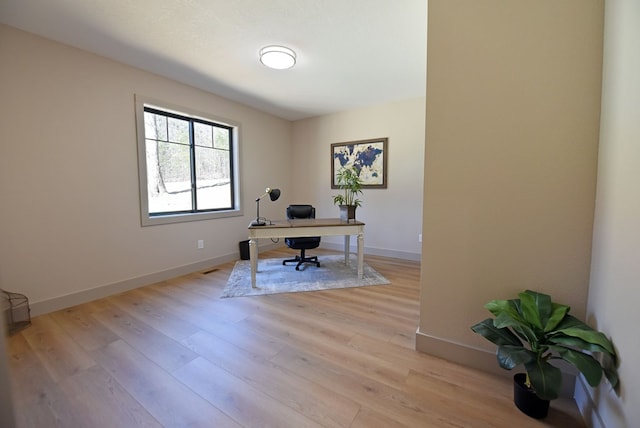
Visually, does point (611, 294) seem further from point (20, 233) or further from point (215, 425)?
point (20, 233)

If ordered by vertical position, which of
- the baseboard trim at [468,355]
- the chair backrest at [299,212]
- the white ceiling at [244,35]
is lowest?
the baseboard trim at [468,355]

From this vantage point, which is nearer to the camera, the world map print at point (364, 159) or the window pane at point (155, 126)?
the window pane at point (155, 126)

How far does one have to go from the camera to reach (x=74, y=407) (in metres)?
1.37

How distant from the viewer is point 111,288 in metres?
2.81

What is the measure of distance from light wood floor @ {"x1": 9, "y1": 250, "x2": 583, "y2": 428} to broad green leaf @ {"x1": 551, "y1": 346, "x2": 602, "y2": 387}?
0.41 metres

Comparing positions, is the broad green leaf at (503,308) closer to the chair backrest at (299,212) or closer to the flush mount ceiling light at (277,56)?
the flush mount ceiling light at (277,56)

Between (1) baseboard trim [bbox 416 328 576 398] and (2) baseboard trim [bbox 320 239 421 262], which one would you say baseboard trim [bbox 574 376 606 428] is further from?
(2) baseboard trim [bbox 320 239 421 262]

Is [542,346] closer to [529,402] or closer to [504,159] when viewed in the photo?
[529,402]

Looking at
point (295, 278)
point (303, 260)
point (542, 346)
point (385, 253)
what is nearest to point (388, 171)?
point (385, 253)

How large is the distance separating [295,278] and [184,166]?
2221 millimetres

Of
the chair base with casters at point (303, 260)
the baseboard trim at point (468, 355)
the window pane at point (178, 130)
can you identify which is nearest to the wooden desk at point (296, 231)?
the chair base with casters at point (303, 260)

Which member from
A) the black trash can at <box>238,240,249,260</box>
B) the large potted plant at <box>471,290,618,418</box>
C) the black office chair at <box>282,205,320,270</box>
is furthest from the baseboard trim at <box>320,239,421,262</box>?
the large potted plant at <box>471,290,618,418</box>

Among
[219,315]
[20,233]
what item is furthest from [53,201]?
[219,315]

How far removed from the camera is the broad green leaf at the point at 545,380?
1129mm
